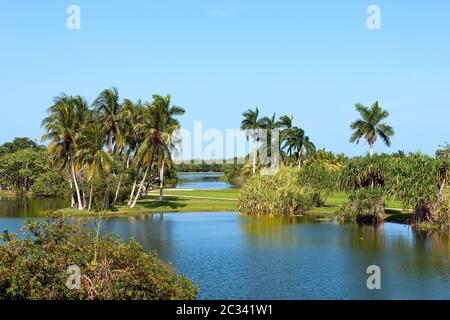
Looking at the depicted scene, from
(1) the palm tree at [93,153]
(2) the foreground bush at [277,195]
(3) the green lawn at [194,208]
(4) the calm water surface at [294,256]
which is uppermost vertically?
(1) the palm tree at [93,153]

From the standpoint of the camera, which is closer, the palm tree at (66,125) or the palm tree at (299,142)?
the palm tree at (66,125)

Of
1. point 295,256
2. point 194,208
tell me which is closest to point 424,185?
point 295,256

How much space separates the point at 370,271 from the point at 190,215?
3822cm

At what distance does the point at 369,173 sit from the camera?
6384cm

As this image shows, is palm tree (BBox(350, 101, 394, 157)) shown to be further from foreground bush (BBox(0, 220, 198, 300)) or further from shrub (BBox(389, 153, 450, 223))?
foreground bush (BBox(0, 220, 198, 300))

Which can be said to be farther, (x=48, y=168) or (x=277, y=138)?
(x=48, y=168)

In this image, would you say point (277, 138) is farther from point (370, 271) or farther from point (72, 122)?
point (370, 271)

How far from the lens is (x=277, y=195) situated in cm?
7106

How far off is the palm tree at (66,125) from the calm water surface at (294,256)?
12.6 meters

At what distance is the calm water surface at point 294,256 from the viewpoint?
29.4 metres

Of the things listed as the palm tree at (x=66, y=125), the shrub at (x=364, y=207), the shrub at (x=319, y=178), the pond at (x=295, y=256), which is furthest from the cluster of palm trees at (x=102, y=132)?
the shrub at (x=364, y=207)

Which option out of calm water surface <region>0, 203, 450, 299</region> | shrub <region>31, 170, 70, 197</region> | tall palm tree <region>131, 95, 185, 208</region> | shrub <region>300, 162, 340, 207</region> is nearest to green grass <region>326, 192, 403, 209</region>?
shrub <region>300, 162, 340, 207</region>

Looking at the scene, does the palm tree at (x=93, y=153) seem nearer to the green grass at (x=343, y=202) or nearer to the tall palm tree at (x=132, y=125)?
the tall palm tree at (x=132, y=125)
